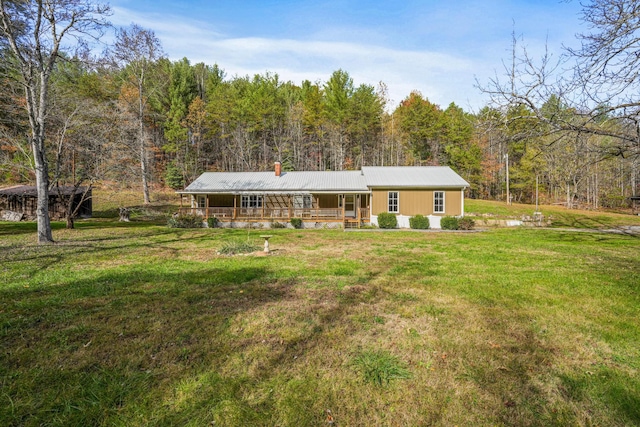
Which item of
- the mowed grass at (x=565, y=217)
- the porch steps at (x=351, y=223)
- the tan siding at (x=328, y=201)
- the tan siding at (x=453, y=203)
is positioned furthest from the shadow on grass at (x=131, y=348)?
the mowed grass at (x=565, y=217)

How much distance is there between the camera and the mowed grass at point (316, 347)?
2.63m

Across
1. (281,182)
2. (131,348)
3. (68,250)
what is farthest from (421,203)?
(131,348)

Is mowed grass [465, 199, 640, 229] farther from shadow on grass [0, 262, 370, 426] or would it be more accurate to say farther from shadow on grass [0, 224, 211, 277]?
shadow on grass [0, 262, 370, 426]

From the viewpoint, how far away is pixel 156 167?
37.9 m

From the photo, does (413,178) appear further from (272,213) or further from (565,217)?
(565,217)

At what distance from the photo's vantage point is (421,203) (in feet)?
66.6

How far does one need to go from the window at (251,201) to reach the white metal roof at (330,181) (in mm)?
1035

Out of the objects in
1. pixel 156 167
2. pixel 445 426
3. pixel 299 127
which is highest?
pixel 299 127

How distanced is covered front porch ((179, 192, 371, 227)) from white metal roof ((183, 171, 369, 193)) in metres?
0.62

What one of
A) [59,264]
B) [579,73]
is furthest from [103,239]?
[579,73]

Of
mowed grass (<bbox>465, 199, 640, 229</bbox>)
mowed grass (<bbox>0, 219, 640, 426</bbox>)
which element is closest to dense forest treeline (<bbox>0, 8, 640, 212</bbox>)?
mowed grass (<bbox>465, 199, 640, 229</bbox>)

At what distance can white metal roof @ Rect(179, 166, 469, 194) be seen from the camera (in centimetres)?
2064

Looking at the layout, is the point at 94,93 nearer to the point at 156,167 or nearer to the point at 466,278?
the point at 156,167

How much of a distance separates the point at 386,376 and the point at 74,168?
67.9ft
